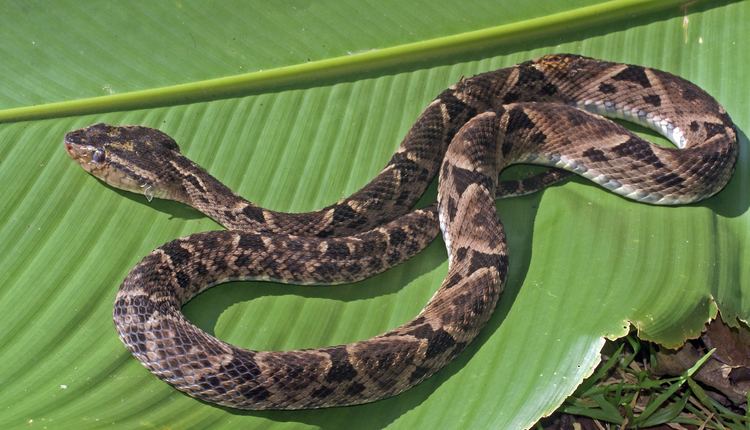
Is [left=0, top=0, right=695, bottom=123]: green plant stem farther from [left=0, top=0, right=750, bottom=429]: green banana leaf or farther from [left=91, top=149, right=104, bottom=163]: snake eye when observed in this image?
[left=91, top=149, right=104, bottom=163]: snake eye

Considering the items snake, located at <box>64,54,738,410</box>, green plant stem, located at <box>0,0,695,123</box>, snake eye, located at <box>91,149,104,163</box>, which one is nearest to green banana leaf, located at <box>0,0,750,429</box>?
green plant stem, located at <box>0,0,695,123</box>

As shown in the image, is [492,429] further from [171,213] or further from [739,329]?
[171,213]

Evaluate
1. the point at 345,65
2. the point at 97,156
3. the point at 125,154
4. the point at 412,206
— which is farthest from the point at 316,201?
the point at 97,156

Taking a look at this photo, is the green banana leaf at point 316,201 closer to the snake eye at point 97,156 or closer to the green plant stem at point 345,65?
the green plant stem at point 345,65

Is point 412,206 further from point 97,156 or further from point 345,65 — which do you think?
point 97,156

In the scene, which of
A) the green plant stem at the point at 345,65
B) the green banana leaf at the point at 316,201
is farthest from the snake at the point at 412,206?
the green plant stem at the point at 345,65

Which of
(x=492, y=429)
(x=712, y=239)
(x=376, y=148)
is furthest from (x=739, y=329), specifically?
(x=376, y=148)
